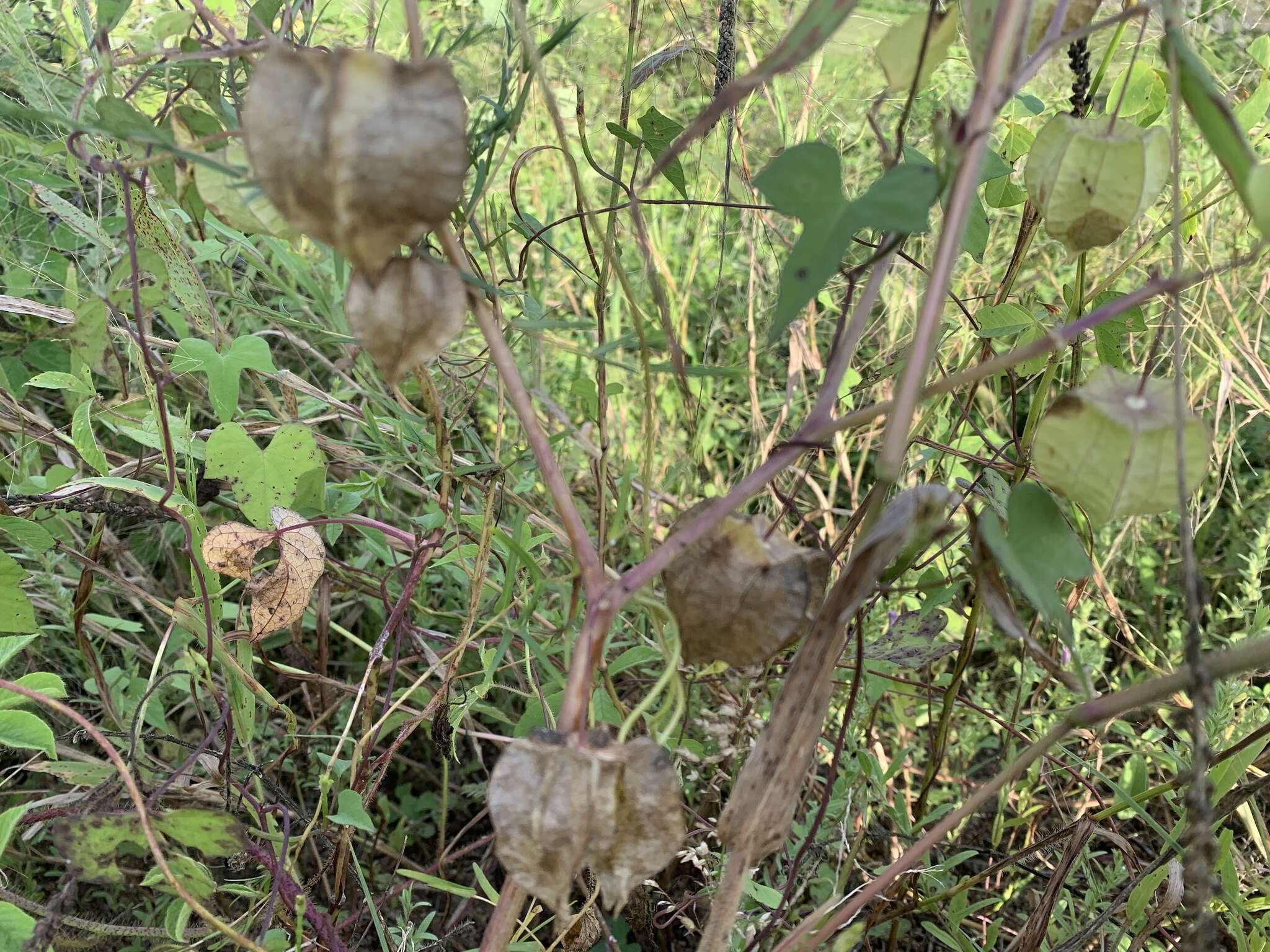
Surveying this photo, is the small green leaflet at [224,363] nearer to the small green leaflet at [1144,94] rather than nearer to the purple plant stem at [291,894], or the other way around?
the purple plant stem at [291,894]

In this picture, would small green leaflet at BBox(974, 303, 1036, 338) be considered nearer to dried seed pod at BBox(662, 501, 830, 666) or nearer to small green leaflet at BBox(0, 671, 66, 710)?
dried seed pod at BBox(662, 501, 830, 666)

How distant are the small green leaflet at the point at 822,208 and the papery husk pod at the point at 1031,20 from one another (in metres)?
0.05

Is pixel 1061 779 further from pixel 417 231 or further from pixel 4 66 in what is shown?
pixel 4 66

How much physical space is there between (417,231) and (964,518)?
2.81 ft

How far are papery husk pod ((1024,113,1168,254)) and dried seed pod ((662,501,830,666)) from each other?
22 centimetres

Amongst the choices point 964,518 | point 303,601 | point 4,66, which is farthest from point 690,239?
point 303,601

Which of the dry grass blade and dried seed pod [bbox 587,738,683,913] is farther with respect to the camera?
the dry grass blade

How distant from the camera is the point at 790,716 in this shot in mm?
373

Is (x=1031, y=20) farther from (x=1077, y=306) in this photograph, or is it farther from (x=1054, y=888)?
(x=1054, y=888)

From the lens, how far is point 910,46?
427 millimetres

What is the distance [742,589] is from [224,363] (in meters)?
0.47

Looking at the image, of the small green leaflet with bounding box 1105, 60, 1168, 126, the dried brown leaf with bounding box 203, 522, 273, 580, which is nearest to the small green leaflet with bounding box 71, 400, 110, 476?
the dried brown leaf with bounding box 203, 522, 273, 580

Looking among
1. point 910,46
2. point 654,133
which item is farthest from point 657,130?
point 910,46

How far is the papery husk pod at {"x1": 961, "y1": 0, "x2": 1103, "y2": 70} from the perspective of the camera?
35 cm
